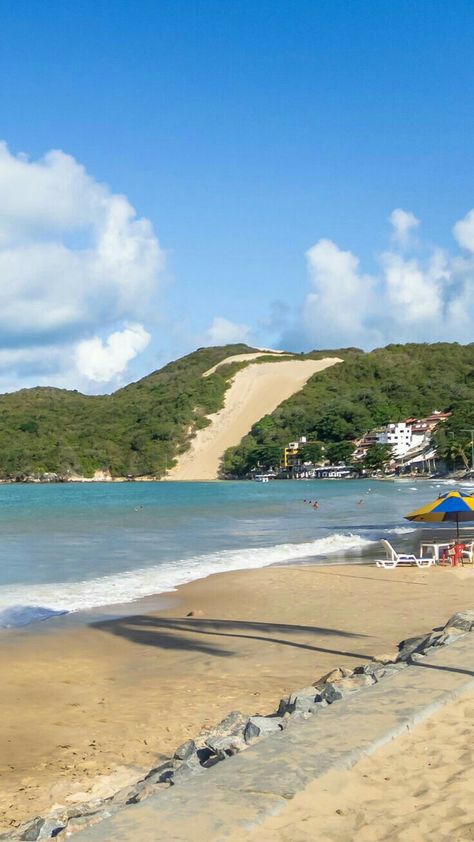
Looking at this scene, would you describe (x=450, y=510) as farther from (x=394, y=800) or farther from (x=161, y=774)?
(x=394, y=800)

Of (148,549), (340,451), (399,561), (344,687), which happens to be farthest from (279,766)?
(340,451)

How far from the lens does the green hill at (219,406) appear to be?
14450 cm

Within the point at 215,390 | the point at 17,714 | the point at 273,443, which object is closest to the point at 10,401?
the point at 215,390

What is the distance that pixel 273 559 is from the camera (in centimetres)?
2038

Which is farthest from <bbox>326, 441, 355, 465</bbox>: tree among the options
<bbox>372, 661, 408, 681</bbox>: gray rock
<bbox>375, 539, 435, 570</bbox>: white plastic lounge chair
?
<bbox>372, 661, 408, 681</bbox>: gray rock

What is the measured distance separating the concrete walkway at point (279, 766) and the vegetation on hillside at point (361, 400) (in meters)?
116

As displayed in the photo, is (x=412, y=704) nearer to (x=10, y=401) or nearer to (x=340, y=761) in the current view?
(x=340, y=761)

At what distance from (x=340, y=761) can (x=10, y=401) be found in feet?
602

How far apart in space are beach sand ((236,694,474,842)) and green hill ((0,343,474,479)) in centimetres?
12759

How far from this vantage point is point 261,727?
5.21 metres

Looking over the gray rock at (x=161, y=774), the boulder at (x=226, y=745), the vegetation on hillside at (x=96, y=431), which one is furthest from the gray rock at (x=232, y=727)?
the vegetation on hillside at (x=96, y=431)

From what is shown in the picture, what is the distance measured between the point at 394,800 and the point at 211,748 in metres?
1.44

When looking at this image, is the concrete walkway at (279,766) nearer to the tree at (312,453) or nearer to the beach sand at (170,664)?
the beach sand at (170,664)

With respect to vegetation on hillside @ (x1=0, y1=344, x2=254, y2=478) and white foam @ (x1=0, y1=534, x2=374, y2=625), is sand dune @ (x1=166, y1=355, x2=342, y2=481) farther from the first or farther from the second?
white foam @ (x1=0, y1=534, x2=374, y2=625)
